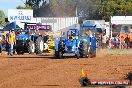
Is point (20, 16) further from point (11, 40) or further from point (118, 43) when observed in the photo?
point (11, 40)

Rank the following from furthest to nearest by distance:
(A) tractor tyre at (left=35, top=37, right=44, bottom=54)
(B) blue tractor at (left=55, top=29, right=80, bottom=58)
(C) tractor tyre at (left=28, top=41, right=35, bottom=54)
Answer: (A) tractor tyre at (left=35, top=37, right=44, bottom=54) → (C) tractor tyre at (left=28, top=41, right=35, bottom=54) → (B) blue tractor at (left=55, top=29, right=80, bottom=58)

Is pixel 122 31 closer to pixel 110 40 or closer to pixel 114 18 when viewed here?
pixel 114 18

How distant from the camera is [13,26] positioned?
123ft

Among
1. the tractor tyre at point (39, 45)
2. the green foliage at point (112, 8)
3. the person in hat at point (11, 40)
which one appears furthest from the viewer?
the green foliage at point (112, 8)

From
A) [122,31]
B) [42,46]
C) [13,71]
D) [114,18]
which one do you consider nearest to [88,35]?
[42,46]

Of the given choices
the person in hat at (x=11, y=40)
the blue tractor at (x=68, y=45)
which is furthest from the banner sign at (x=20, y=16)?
the blue tractor at (x=68, y=45)

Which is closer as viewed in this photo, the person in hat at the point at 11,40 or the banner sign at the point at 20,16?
the person in hat at the point at 11,40

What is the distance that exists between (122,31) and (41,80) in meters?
40.2

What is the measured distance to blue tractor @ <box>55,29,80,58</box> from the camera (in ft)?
89.7

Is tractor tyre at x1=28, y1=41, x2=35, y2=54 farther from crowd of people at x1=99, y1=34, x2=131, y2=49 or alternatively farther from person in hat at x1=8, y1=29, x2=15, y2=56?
crowd of people at x1=99, y1=34, x2=131, y2=49

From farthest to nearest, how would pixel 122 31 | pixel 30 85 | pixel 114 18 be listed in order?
1. pixel 122 31
2. pixel 114 18
3. pixel 30 85

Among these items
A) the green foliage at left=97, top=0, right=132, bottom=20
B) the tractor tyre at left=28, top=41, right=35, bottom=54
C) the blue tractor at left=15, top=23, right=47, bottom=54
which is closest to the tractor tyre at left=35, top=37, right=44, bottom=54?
the blue tractor at left=15, top=23, right=47, bottom=54

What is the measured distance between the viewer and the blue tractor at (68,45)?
27.3 meters

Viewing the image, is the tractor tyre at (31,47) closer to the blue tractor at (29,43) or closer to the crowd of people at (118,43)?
the blue tractor at (29,43)
